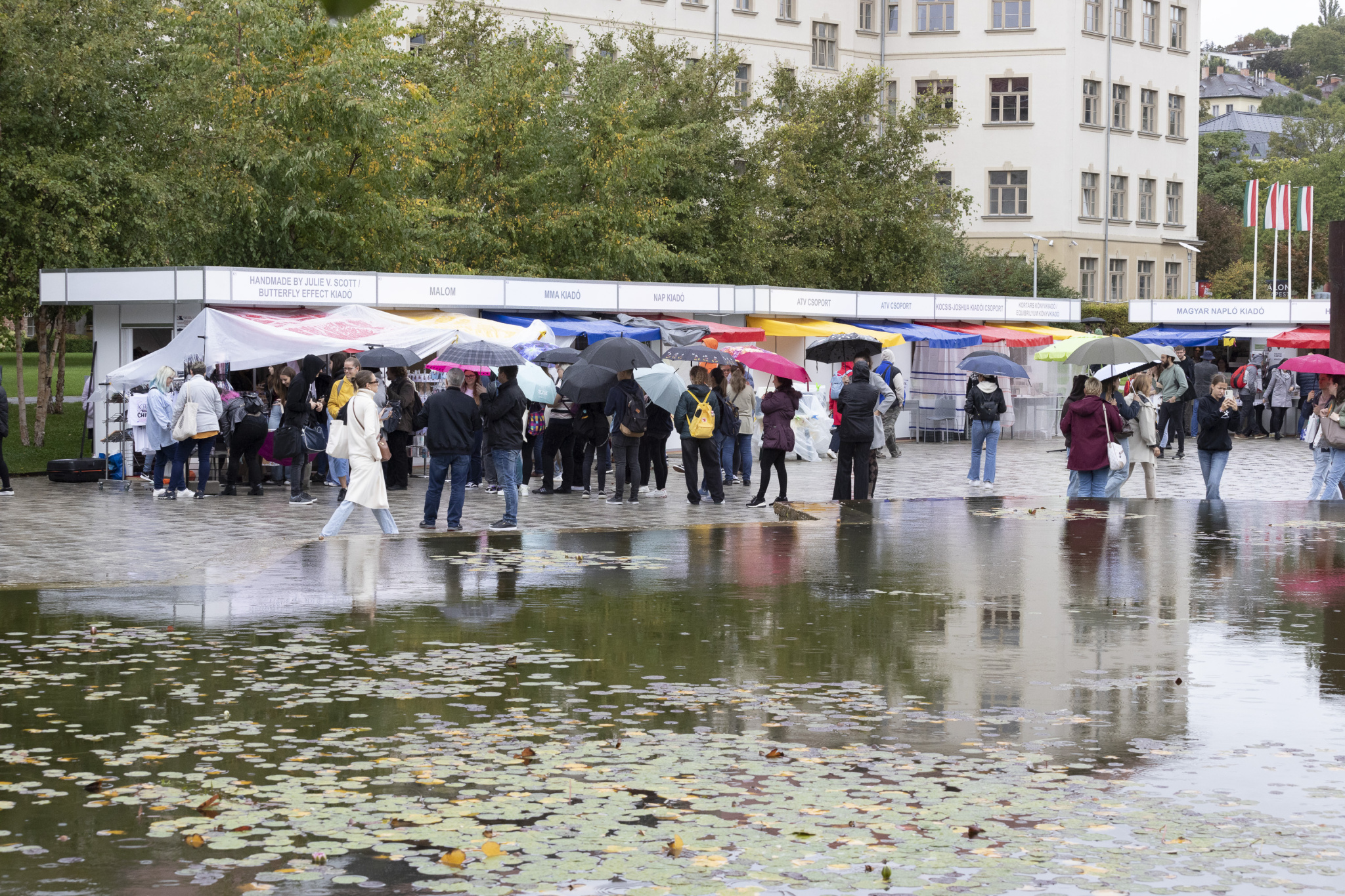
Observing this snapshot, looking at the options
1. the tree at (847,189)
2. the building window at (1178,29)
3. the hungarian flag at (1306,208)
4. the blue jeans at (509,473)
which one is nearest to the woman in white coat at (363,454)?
the blue jeans at (509,473)

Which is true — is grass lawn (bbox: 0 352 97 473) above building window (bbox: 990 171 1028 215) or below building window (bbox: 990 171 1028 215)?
below

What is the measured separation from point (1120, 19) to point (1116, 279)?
10462 millimetres

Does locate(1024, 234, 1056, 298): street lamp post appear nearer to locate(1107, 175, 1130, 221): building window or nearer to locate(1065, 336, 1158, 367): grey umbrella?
locate(1107, 175, 1130, 221): building window

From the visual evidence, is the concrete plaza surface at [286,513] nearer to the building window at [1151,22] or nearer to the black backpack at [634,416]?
the black backpack at [634,416]

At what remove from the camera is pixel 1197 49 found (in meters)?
77.7

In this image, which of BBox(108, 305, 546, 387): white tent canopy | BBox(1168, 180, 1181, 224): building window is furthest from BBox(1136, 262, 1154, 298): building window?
BBox(108, 305, 546, 387): white tent canopy

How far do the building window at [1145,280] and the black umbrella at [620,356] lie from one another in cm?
5753

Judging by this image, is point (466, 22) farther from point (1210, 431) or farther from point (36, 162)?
point (1210, 431)

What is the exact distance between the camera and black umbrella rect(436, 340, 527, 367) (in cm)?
1891

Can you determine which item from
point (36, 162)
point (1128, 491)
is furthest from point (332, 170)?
point (1128, 491)

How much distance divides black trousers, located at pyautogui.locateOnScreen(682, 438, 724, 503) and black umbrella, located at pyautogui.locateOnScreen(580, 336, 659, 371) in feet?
3.33

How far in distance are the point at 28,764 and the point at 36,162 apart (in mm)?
22919

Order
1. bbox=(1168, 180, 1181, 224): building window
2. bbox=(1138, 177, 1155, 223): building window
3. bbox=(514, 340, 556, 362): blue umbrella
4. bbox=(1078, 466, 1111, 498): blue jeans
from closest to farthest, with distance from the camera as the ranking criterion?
bbox=(1078, 466, 1111, 498): blue jeans
bbox=(514, 340, 556, 362): blue umbrella
bbox=(1138, 177, 1155, 223): building window
bbox=(1168, 180, 1181, 224): building window

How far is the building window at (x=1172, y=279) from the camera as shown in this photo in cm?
7606
